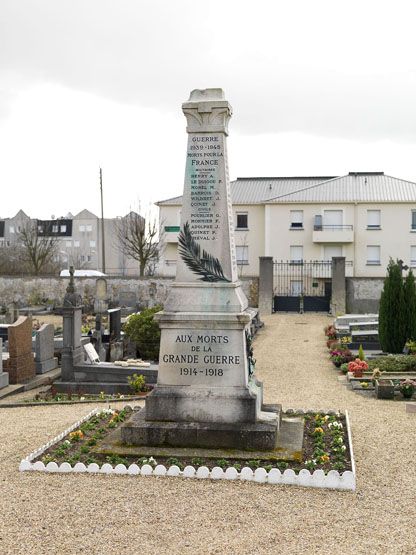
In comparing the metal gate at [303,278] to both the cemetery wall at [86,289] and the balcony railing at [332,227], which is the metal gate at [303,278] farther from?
the cemetery wall at [86,289]

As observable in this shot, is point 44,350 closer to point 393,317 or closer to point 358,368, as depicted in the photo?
point 358,368

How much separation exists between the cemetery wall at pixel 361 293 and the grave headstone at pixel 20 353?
18463mm

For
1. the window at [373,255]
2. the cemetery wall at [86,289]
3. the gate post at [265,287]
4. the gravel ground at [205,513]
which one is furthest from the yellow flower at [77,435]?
the window at [373,255]

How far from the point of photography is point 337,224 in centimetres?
3753

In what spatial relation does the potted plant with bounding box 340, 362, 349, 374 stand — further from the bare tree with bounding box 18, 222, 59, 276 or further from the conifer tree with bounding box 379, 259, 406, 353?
the bare tree with bounding box 18, 222, 59, 276

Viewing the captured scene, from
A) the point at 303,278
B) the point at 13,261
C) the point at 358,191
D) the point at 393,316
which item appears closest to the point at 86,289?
the point at 303,278

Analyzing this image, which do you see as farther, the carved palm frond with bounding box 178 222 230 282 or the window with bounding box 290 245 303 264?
the window with bounding box 290 245 303 264

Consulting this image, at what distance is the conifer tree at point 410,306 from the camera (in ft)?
54.5

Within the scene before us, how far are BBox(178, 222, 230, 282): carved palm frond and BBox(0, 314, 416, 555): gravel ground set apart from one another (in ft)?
8.71

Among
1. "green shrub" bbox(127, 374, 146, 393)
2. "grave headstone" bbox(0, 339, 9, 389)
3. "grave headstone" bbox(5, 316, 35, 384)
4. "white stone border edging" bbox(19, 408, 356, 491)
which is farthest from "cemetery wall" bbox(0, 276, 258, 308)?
"white stone border edging" bbox(19, 408, 356, 491)

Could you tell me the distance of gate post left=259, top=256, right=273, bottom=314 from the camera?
29891 millimetres

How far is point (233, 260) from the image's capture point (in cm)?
845

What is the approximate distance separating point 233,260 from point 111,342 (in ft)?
28.5

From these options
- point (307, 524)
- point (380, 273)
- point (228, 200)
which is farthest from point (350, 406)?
point (380, 273)
